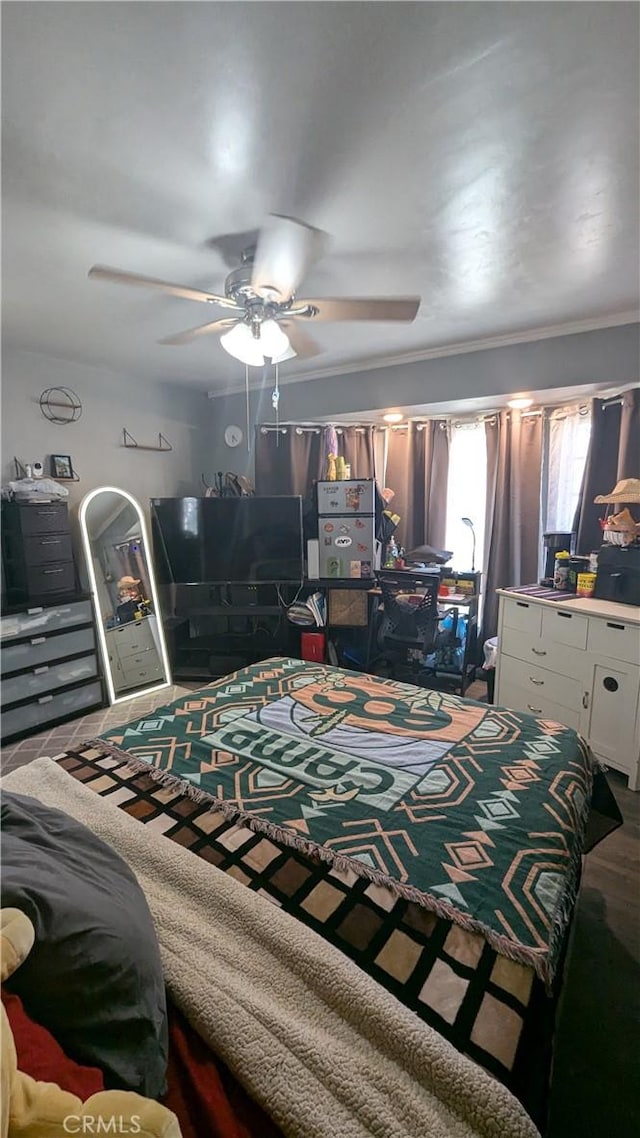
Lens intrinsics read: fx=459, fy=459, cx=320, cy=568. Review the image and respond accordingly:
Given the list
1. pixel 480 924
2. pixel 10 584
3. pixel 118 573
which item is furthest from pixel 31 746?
pixel 480 924

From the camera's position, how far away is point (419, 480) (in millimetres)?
3811

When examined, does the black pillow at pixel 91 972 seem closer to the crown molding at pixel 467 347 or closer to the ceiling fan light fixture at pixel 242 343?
the ceiling fan light fixture at pixel 242 343

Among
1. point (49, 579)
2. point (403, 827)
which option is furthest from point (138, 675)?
point (403, 827)

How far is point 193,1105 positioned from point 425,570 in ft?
10.4

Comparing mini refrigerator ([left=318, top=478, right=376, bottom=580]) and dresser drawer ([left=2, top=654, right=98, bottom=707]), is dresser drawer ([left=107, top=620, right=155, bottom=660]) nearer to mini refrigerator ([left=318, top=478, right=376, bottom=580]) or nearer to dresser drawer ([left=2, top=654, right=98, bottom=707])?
dresser drawer ([left=2, top=654, right=98, bottom=707])

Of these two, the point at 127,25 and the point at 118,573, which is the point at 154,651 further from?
the point at 127,25

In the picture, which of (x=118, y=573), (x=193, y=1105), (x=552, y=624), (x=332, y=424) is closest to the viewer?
(x=193, y=1105)

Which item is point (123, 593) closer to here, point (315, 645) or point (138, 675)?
point (138, 675)

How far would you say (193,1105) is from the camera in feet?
2.21

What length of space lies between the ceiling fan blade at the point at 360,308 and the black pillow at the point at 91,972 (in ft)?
5.84

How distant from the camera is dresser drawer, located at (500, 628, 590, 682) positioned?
2463 millimetres

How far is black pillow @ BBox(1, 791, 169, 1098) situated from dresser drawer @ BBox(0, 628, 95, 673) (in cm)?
224

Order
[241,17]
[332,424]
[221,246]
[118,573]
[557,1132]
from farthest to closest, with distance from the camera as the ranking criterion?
[332,424] < [118,573] < [221,246] < [557,1132] < [241,17]

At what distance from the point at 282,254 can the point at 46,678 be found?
2.70 metres
